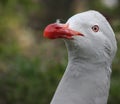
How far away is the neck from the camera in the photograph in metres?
5.22

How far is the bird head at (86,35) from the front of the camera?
502 cm

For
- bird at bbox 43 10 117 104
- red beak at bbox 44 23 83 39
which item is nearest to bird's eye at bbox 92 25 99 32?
bird at bbox 43 10 117 104

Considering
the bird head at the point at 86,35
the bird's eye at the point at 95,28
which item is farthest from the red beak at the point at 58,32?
the bird's eye at the point at 95,28

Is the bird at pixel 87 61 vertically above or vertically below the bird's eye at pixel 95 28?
below

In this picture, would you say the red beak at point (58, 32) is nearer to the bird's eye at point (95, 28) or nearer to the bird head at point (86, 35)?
the bird head at point (86, 35)

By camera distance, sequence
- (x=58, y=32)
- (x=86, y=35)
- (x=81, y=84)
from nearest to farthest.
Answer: (x=58, y=32)
(x=86, y=35)
(x=81, y=84)

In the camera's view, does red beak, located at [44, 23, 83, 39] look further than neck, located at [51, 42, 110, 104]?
No

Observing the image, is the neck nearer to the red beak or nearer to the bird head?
the bird head

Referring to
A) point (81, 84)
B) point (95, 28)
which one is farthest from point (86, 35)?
point (81, 84)

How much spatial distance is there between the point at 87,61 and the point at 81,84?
19 cm

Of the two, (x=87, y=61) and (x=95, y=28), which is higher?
(x=95, y=28)

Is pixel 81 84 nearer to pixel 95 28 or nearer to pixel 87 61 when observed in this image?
pixel 87 61

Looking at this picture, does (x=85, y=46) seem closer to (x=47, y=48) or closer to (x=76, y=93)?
(x=76, y=93)

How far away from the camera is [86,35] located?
5141 mm
